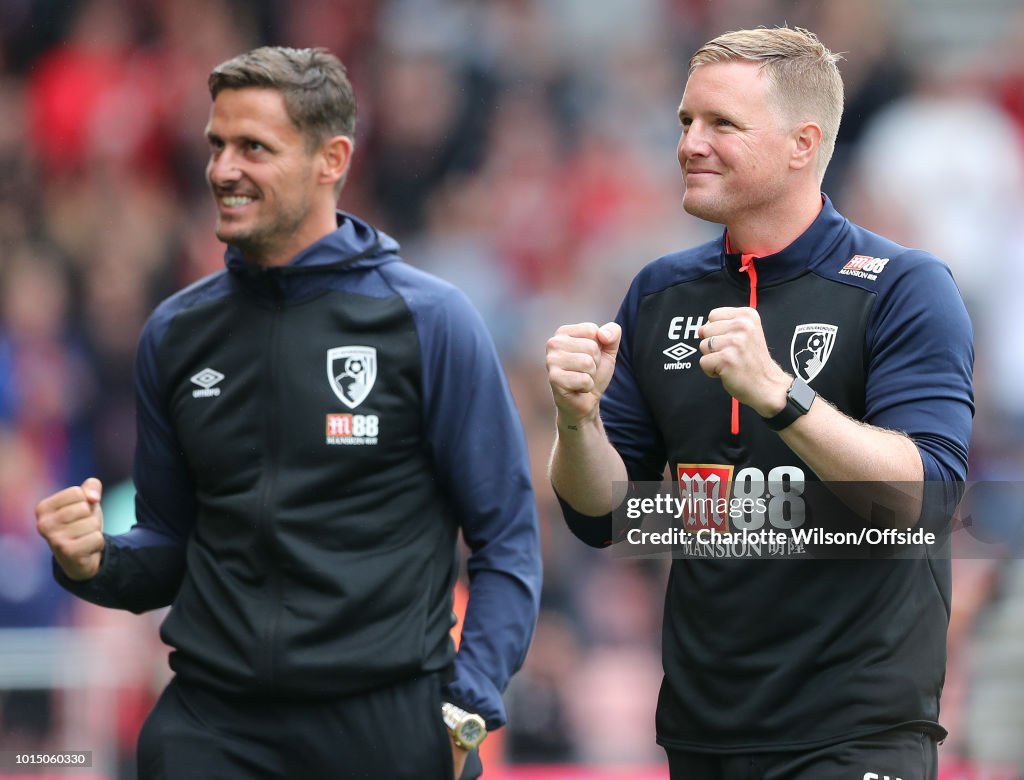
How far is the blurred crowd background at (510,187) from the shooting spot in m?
7.03

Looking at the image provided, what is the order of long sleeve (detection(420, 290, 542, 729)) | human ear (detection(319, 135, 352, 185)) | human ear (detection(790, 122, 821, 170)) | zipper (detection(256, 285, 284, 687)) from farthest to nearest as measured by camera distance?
human ear (detection(319, 135, 352, 185)), long sleeve (detection(420, 290, 542, 729)), zipper (detection(256, 285, 284, 687)), human ear (detection(790, 122, 821, 170))

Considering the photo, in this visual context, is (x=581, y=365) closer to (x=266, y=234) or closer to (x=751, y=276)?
(x=751, y=276)

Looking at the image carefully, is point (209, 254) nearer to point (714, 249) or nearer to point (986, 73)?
point (986, 73)

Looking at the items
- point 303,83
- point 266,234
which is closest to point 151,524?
point 266,234

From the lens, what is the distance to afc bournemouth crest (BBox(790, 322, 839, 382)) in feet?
10.6

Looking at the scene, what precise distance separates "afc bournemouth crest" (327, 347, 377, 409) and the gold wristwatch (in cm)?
73

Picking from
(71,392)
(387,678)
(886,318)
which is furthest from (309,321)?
(71,392)

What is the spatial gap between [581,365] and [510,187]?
558 cm

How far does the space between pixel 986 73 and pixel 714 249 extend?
5699 mm

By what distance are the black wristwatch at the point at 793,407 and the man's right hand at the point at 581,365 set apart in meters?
0.39

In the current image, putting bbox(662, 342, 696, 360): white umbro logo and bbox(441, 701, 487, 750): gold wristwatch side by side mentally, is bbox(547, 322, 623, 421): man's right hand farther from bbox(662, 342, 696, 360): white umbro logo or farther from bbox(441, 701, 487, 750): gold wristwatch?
bbox(441, 701, 487, 750): gold wristwatch

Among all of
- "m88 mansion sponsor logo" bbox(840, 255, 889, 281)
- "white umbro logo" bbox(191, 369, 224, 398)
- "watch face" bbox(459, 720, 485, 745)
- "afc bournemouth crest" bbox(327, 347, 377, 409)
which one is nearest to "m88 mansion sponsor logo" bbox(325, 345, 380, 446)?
"afc bournemouth crest" bbox(327, 347, 377, 409)

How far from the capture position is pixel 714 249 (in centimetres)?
353

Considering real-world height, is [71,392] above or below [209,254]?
below
